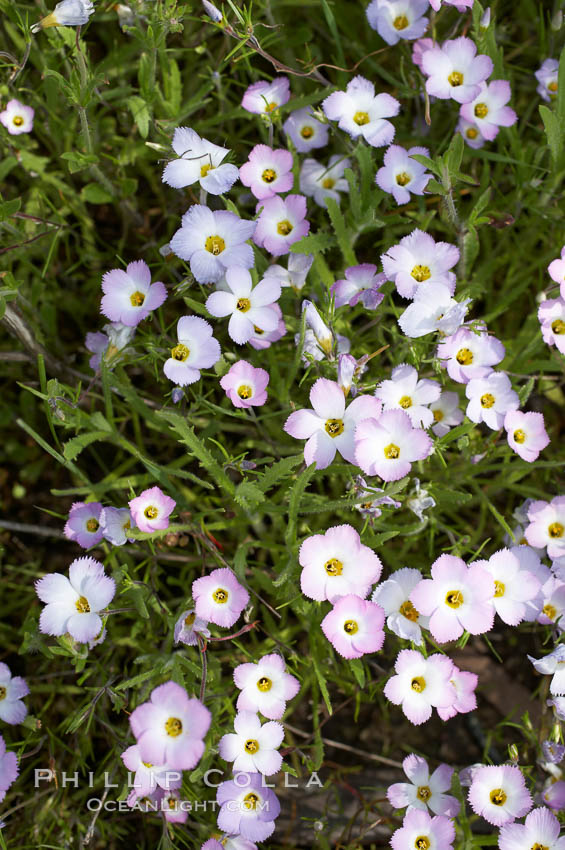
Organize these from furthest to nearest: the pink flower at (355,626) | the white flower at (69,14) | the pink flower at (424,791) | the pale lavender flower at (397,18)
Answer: the pale lavender flower at (397,18)
the pink flower at (424,791)
the white flower at (69,14)
the pink flower at (355,626)

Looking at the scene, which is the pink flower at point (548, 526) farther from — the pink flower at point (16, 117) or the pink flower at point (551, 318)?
the pink flower at point (16, 117)

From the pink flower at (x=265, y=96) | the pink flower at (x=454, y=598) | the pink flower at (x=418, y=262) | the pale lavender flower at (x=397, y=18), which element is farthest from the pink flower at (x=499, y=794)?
the pale lavender flower at (x=397, y=18)

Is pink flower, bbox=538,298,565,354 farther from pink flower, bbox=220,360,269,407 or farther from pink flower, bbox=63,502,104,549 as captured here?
pink flower, bbox=63,502,104,549

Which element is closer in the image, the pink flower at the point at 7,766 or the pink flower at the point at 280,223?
the pink flower at the point at 7,766

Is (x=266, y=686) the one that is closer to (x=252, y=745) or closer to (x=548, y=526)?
(x=252, y=745)

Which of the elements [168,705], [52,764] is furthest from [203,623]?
[52,764]

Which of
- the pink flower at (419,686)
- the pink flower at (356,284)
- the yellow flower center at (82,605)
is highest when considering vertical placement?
the pink flower at (356,284)
